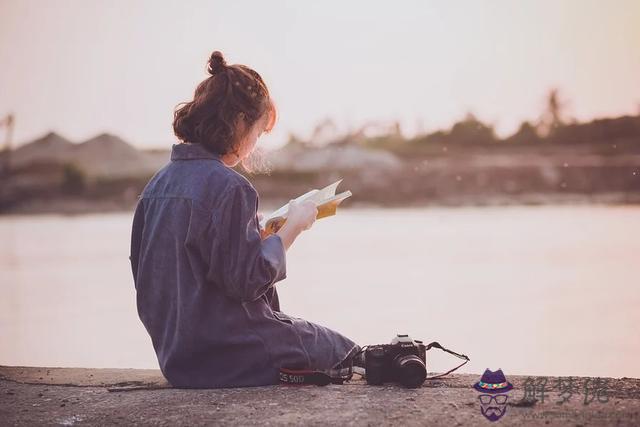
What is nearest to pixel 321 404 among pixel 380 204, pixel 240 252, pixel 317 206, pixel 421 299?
pixel 240 252

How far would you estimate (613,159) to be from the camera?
31859mm

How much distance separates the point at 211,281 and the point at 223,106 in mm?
456

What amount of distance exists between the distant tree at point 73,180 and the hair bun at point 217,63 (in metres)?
27.3

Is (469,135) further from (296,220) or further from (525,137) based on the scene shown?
(296,220)

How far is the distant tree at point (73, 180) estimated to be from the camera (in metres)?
28.4

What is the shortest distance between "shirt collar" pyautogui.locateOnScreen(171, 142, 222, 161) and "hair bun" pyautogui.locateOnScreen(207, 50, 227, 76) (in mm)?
199

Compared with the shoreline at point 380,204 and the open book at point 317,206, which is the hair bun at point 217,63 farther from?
the shoreline at point 380,204

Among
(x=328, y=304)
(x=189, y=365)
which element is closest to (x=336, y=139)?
(x=328, y=304)

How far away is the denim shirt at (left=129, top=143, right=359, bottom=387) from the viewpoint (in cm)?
195

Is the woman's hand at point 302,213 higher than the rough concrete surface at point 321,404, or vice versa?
the woman's hand at point 302,213

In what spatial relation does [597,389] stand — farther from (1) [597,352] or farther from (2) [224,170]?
(1) [597,352]

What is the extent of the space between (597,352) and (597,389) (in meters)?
1.67

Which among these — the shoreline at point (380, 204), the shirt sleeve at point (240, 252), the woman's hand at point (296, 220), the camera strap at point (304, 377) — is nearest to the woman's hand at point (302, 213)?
the woman's hand at point (296, 220)

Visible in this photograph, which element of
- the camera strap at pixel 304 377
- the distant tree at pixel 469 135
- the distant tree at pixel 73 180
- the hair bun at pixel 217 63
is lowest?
the camera strap at pixel 304 377
